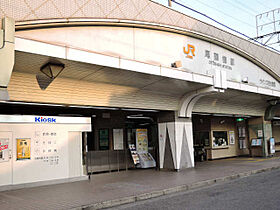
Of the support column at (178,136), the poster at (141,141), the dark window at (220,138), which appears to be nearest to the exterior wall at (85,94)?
the support column at (178,136)

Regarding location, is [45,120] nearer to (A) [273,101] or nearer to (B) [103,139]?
(B) [103,139]

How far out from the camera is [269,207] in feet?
21.1

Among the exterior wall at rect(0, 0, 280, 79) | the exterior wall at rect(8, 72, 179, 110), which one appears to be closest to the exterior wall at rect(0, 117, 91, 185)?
the exterior wall at rect(8, 72, 179, 110)

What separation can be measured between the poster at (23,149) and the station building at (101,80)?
0.12 ft

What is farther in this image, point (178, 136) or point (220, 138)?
point (220, 138)

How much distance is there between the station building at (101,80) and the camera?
9.02 metres

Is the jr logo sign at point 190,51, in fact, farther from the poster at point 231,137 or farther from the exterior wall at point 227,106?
the poster at point 231,137

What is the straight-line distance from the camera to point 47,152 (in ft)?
35.8

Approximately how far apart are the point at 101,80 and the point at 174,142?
5.16 meters

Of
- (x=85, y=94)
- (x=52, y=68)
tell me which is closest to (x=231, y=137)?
(x=85, y=94)

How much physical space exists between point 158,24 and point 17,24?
5982 mm

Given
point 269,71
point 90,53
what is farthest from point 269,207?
point 269,71

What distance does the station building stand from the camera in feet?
29.6

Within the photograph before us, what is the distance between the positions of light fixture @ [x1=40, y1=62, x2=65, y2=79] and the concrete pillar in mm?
6983
